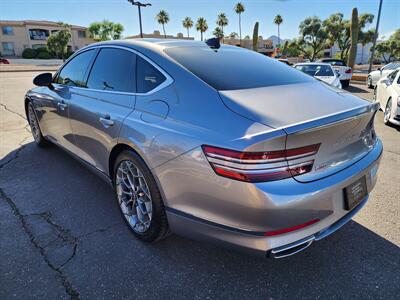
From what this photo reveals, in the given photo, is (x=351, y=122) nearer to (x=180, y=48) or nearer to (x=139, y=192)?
(x=180, y=48)

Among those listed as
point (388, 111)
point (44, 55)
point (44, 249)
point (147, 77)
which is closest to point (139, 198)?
point (44, 249)

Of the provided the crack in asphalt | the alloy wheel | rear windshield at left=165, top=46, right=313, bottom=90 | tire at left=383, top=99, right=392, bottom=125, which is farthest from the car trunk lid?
tire at left=383, top=99, right=392, bottom=125

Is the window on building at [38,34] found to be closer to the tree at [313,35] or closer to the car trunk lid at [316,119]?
the tree at [313,35]

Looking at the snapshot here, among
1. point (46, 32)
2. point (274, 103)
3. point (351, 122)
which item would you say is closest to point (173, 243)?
point (274, 103)

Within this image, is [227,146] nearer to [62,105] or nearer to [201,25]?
[62,105]

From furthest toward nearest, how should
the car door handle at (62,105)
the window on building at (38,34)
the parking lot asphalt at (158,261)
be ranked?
the window on building at (38,34)
the car door handle at (62,105)
the parking lot asphalt at (158,261)

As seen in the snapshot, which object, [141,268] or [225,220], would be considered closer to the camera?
[225,220]

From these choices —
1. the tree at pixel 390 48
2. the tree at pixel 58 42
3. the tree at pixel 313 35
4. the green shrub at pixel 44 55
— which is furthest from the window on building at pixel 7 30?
the tree at pixel 390 48

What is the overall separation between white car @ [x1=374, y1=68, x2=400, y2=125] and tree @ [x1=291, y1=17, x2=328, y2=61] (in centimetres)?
4265

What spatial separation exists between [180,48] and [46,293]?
2131mm

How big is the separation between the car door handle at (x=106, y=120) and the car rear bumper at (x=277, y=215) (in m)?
0.91

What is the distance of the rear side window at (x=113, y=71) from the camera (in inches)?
101

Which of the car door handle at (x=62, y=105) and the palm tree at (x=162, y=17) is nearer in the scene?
the car door handle at (x=62, y=105)

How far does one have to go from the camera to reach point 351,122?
1.93m
